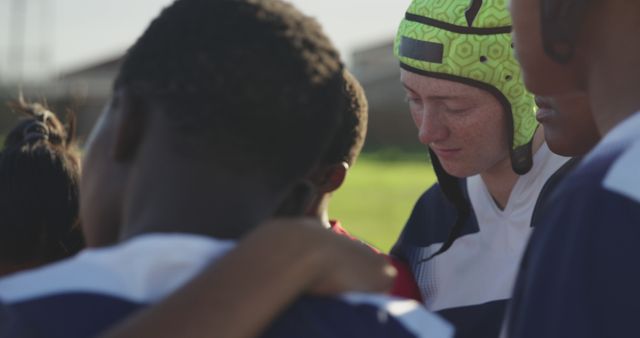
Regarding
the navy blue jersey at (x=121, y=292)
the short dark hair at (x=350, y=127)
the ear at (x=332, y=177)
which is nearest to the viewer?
the navy blue jersey at (x=121, y=292)

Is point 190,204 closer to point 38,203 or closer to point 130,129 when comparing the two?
point 130,129

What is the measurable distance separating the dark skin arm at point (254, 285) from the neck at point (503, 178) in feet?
6.59

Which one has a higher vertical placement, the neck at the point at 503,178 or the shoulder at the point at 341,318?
the shoulder at the point at 341,318

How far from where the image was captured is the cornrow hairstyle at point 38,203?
289cm

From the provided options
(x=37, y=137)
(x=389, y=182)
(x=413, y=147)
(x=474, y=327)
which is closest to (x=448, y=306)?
(x=474, y=327)

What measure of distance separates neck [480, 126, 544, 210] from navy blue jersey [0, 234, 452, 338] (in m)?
1.99

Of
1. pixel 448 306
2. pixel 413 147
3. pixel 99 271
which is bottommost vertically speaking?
pixel 413 147

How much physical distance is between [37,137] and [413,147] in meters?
39.1

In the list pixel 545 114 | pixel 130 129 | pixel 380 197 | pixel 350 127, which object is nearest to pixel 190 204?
pixel 130 129

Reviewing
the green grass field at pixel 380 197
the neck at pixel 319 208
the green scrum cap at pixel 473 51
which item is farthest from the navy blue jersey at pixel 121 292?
the green grass field at pixel 380 197

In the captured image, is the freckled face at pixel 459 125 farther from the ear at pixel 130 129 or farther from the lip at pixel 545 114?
the ear at pixel 130 129

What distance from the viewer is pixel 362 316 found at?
1737 mm

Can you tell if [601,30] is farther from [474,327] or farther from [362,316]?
[474,327]

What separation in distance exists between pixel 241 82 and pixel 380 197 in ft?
70.6
